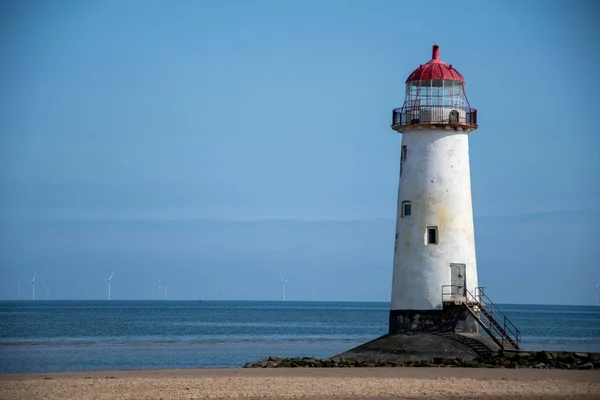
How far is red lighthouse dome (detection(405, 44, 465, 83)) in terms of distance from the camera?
113 ft

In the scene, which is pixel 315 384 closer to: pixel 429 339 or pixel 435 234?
pixel 429 339

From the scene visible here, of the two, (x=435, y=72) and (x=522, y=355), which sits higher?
(x=435, y=72)

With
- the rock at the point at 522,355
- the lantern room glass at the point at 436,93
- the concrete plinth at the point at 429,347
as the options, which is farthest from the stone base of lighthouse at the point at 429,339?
the lantern room glass at the point at 436,93

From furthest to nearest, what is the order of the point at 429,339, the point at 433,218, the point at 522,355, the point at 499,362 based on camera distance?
the point at 433,218 → the point at 429,339 → the point at 522,355 → the point at 499,362

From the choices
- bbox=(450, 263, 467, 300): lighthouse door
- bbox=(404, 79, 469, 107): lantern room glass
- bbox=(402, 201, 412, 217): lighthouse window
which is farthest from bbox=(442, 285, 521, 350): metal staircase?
bbox=(404, 79, 469, 107): lantern room glass

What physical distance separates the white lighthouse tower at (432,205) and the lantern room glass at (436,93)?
30 mm

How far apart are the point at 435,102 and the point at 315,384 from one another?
11.0 metres

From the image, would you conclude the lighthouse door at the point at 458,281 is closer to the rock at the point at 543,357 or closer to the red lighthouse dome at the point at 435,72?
the rock at the point at 543,357

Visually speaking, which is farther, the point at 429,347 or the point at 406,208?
the point at 406,208

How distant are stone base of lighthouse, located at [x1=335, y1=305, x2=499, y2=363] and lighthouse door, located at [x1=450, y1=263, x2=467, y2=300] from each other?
0.40 m

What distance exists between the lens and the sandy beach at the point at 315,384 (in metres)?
25.2

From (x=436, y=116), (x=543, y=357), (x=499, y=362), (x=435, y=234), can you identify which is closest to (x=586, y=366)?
(x=543, y=357)

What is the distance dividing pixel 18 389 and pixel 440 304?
42.3 feet

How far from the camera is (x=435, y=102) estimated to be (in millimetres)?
34281
